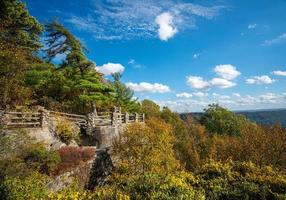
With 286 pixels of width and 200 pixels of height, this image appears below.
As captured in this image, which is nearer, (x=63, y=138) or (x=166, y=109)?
(x=63, y=138)

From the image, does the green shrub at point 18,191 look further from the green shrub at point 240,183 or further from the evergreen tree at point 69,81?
the evergreen tree at point 69,81

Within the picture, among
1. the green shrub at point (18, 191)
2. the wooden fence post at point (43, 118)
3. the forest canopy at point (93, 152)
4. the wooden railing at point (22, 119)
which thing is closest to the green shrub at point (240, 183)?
the forest canopy at point (93, 152)

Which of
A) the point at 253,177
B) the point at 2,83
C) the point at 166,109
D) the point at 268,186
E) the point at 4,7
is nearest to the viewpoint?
the point at 268,186

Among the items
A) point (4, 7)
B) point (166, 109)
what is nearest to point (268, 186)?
point (4, 7)

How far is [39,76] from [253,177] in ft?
62.3

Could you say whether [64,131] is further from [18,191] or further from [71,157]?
[18,191]

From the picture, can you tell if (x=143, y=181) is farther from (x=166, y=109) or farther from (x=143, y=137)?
(x=166, y=109)

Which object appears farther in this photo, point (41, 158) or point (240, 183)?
point (41, 158)

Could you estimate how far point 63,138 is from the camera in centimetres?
1981

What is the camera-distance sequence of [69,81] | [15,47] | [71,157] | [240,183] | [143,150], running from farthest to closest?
[69,81]
[15,47]
[143,150]
[71,157]
[240,183]

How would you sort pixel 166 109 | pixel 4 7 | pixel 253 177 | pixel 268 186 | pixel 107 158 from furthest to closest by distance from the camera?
pixel 166 109, pixel 4 7, pixel 107 158, pixel 253 177, pixel 268 186

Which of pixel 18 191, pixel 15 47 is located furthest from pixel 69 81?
pixel 18 191

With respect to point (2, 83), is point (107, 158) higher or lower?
lower

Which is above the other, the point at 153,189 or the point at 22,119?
the point at 22,119
